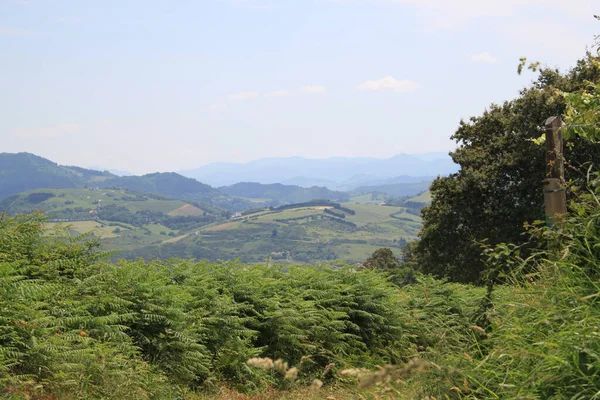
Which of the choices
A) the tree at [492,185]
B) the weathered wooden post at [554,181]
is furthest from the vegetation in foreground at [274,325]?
the tree at [492,185]

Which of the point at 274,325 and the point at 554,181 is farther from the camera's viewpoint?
the point at 274,325

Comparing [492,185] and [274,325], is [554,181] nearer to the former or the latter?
[274,325]

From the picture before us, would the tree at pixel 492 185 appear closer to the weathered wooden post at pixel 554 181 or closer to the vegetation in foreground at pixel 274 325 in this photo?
the vegetation in foreground at pixel 274 325

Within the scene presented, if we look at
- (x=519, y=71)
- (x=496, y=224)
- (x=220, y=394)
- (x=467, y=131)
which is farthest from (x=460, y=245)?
(x=220, y=394)

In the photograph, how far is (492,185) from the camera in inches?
997

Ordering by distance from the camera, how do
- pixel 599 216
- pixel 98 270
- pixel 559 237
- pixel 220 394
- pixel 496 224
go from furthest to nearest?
pixel 496 224
pixel 98 270
pixel 220 394
pixel 559 237
pixel 599 216

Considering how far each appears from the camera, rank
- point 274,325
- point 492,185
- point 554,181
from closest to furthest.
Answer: point 554,181 < point 274,325 < point 492,185

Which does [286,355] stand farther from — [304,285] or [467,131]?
[467,131]

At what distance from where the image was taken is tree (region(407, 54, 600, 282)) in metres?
24.3

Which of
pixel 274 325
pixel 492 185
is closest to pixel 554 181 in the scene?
pixel 274 325

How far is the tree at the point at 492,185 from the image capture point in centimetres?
2428

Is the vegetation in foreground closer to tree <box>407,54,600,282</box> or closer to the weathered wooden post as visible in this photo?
the weathered wooden post

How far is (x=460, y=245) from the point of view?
88.1ft

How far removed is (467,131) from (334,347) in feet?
72.5
